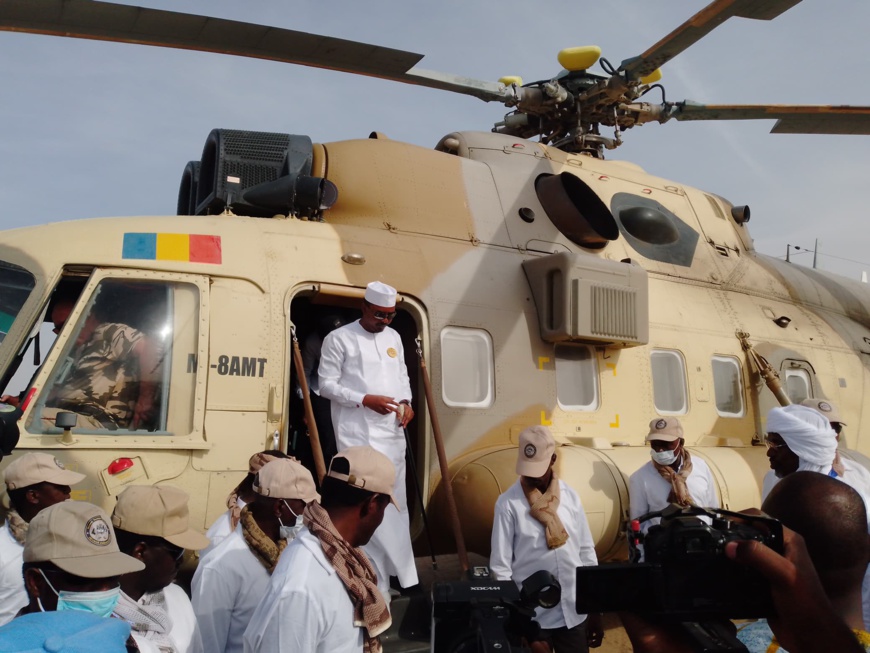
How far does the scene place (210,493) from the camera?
14.1ft

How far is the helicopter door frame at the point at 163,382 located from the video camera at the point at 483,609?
6.95 feet

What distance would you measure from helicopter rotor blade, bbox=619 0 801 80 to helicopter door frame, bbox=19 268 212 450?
142 inches

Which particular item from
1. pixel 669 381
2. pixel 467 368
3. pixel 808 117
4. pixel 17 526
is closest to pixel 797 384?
pixel 669 381

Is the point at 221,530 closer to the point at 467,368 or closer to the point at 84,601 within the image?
the point at 84,601

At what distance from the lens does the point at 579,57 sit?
7234 mm

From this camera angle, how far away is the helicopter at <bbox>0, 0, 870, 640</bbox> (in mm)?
4461

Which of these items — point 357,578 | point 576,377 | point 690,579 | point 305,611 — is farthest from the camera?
point 576,377

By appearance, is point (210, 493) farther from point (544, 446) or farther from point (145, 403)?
point (544, 446)

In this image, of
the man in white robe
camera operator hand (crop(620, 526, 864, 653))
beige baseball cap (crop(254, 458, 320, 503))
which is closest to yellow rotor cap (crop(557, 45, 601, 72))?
the man in white robe

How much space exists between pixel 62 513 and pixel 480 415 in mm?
3432

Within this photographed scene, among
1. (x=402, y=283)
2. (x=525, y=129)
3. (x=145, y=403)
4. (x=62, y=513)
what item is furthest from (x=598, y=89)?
(x=62, y=513)

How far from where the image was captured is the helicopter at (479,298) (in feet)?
14.6

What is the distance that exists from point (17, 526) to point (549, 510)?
2.48 meters

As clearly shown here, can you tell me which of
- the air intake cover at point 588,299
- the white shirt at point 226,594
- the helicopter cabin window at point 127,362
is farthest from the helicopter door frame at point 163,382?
the air intake cover at point 588,299
